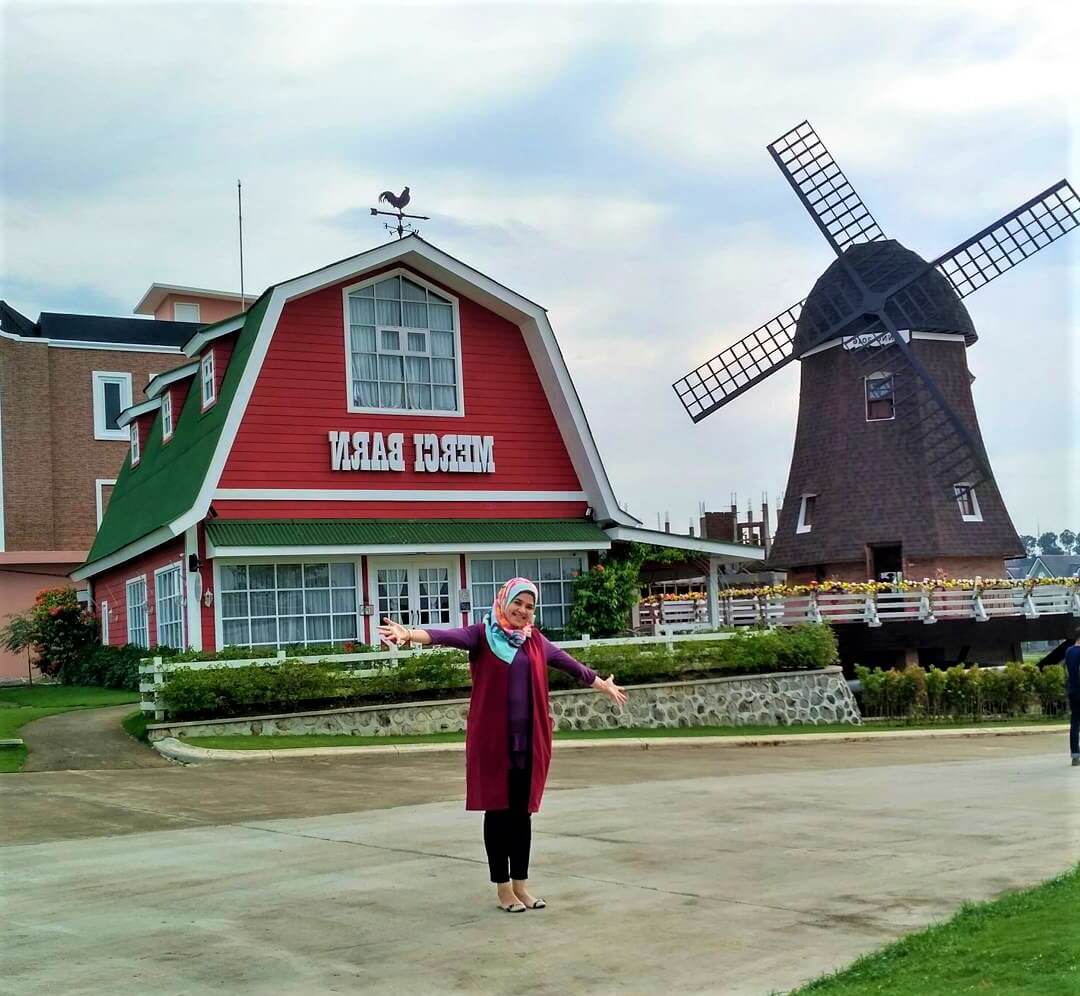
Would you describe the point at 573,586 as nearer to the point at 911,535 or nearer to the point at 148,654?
the point at 148,654

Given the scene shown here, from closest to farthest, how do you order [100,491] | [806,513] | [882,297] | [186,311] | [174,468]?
[174,468] → [882,297] → [806,513] → [100,491] → [186,311]

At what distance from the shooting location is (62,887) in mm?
8516

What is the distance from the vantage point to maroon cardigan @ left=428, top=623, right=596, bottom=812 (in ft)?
25.0

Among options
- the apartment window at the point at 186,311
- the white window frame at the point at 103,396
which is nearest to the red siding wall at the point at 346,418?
the white window frame at the point at 103,396

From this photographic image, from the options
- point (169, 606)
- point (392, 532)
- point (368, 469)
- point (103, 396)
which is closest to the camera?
point (392, 532)

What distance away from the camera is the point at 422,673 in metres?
21.4

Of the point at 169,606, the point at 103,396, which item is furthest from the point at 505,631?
the point at 103,396

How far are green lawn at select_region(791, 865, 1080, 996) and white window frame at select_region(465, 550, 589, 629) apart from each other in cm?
1934

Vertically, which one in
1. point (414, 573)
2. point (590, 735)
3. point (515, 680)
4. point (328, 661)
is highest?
point (414, 573)

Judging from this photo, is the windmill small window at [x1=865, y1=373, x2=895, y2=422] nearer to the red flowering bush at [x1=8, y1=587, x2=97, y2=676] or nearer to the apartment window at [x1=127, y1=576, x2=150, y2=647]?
the apartment window at [x1=127, y1=576, x2=150, y2=647]

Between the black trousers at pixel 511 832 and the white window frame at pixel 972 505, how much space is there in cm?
3372

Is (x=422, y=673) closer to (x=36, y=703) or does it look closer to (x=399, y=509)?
(x=399, y=509)

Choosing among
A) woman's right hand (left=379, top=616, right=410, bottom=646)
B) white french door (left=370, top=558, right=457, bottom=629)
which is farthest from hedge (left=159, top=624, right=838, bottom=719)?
woman's right hand (left=379, top=616, right=410, bottom=646)

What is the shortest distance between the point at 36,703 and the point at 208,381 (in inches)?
270
